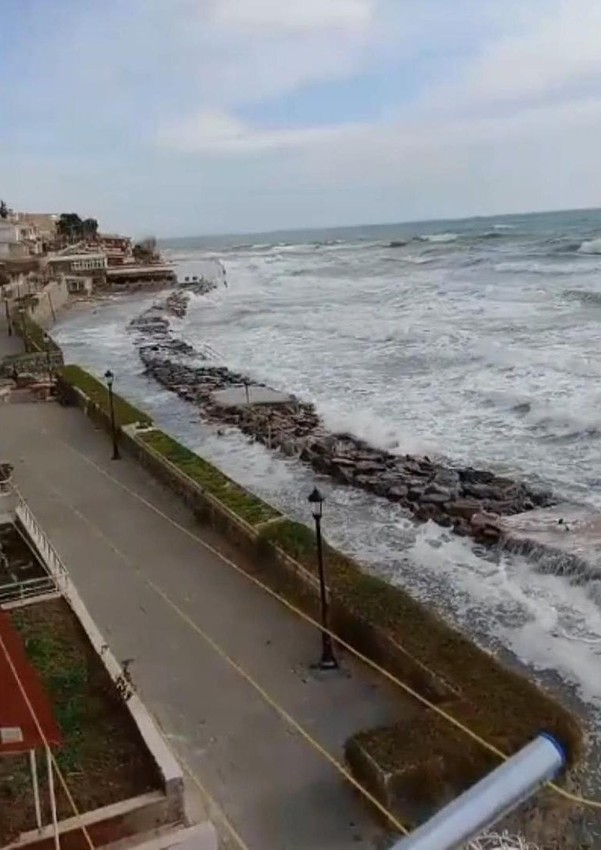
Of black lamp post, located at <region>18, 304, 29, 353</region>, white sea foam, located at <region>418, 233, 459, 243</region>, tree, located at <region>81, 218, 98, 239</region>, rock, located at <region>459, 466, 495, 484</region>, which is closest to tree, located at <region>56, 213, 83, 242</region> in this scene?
tree, located at <region>81, 218, 98, 239</region>

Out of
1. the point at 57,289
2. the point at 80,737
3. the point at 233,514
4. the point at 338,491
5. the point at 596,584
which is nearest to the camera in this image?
the point at 80,737

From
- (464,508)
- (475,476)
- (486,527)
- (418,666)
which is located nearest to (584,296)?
(475,476)

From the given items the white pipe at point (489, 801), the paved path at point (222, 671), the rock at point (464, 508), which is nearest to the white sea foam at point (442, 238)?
the rock at point (464, 508)

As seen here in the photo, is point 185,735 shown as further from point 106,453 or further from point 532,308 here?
point 532,308

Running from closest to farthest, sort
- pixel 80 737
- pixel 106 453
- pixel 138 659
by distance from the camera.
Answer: pixel 80 737, pixel 138 659, pixel 106 453

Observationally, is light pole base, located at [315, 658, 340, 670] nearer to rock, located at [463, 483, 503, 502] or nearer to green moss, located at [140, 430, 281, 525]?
green moss, located at [140, 430, 281, 525]

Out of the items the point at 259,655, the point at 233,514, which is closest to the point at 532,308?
the point at 233,514
